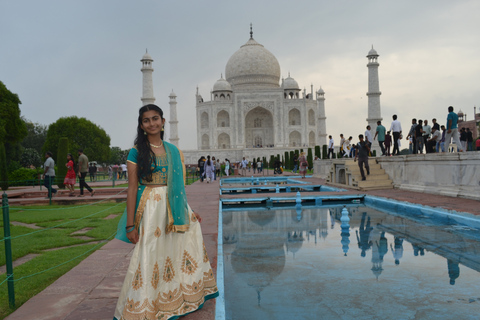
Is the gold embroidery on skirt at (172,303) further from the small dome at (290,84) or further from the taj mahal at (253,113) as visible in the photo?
the small dome at (290,84)

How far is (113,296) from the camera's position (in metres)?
2.46

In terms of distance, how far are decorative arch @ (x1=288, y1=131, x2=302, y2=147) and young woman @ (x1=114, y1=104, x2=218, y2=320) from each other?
3379 centimetres

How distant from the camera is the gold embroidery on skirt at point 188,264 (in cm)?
213

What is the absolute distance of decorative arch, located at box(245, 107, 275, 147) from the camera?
122ft

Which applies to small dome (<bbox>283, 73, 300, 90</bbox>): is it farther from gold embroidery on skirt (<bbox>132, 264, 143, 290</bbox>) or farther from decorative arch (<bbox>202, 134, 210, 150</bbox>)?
gold embroidery on skirt (<bbox>132, 264, 143, 290</bbox>)

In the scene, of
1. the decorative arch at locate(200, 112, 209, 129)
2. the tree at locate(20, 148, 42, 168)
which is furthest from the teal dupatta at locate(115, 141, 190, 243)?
the decorative arch at locate(200, 112, 209, 129)

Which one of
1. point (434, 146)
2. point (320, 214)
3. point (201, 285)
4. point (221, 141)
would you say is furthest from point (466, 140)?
point (221, 141)

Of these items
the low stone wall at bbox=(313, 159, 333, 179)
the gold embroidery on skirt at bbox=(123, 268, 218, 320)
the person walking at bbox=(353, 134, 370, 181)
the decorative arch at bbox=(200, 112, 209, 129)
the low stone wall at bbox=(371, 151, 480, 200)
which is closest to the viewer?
the gold embroidery on skirt at bbox=(123, 268, 218, 320)

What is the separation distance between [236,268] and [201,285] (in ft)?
4.71

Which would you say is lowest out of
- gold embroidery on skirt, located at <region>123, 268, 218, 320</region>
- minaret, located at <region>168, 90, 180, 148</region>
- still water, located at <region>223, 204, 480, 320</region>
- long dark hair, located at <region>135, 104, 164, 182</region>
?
still water, located at <region>223, 204, 480, 320</region>

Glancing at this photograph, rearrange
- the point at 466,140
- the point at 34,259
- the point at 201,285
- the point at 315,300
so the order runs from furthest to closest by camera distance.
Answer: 1. the point at 466,140
2. the point at 34,259
3. the point at 315,300
4. the point at 201,285

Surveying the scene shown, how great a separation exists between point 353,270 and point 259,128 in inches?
1345

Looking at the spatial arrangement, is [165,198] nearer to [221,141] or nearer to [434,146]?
[434,146]

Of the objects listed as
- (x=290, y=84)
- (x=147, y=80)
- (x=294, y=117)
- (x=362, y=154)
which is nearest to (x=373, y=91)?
(x=294, y=117)
